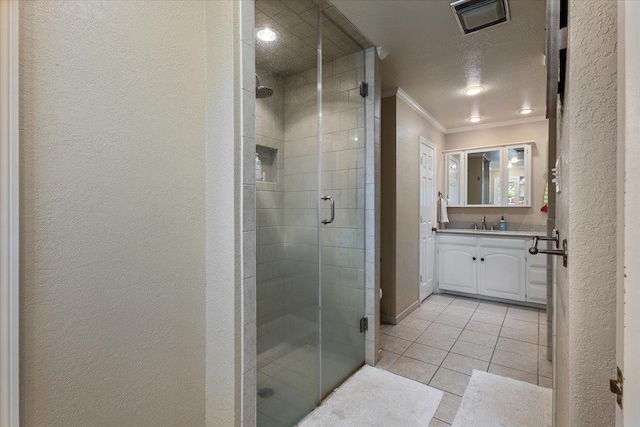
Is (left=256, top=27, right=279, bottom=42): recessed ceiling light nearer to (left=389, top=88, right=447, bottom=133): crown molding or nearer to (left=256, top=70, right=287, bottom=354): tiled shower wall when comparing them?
(left=256, top=70, right=287, bottom=354): tiled shower wall

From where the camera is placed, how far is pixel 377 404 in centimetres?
182

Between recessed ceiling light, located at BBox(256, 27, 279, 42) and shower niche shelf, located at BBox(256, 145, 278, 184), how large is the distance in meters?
0.55

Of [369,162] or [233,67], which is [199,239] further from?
[369,162]

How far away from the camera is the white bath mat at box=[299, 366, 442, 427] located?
1677mm

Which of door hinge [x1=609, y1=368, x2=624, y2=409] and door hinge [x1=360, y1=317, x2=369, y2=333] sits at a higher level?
door hinge [x1=609, y1=368, x2=624, y2=409]

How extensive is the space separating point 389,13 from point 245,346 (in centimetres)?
206

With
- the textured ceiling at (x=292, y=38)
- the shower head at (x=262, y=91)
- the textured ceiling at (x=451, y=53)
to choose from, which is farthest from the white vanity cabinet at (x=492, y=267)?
the shower head at (x=262, y=91)

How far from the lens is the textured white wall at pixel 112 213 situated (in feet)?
2.98

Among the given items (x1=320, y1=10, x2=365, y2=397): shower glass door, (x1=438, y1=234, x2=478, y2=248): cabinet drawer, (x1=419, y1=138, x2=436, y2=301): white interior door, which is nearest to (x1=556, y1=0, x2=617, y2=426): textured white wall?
(x1=320, y1=10, x2=365, y2=397): shower glass door

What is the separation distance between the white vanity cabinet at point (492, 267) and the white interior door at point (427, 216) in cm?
19

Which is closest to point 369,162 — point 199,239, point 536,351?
point 199,239

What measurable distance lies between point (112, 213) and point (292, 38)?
54.5 inches

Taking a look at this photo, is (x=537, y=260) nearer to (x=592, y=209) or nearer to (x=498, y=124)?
(x=498, y=124)

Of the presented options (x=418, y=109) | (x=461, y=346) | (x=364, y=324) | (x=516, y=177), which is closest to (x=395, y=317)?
(x=461, y=346)
